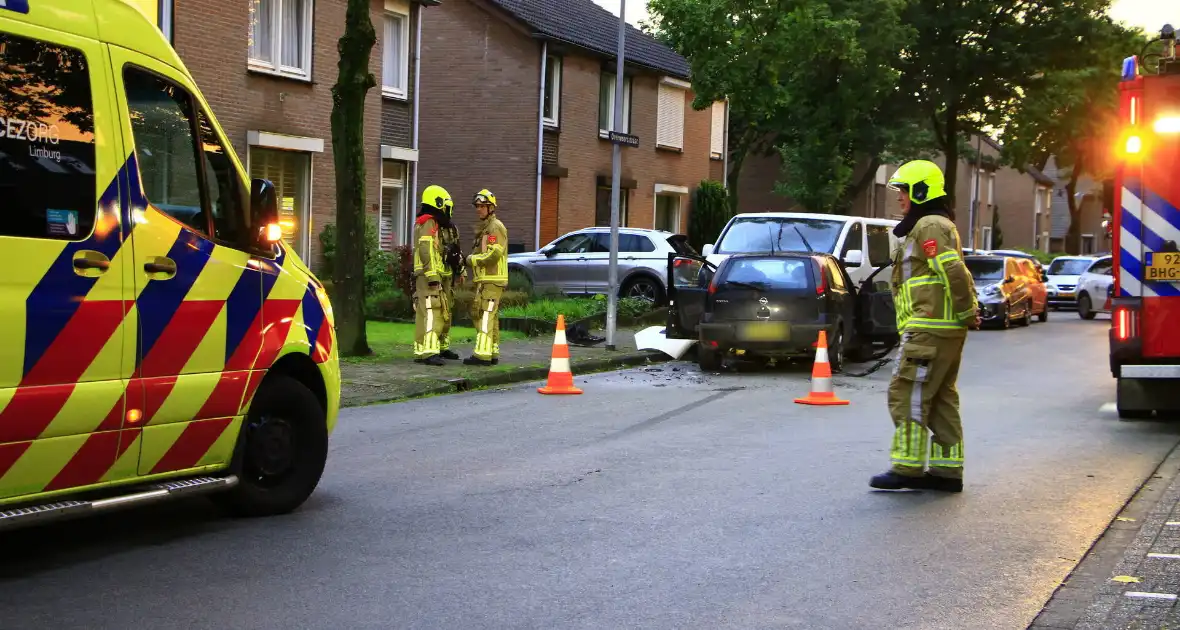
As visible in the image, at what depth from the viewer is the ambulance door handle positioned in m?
6.16

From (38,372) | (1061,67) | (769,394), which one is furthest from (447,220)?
(1061,67)

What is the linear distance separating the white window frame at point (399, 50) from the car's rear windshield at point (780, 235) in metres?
8.86

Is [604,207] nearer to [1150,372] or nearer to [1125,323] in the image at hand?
[1125,323]

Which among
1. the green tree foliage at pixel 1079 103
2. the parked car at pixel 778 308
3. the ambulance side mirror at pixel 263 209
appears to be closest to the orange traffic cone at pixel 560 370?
the parked car at pixel 778 308

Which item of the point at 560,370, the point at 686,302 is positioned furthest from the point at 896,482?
the point at 686,302

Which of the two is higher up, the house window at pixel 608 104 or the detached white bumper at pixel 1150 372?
the house window at pixel 608 104

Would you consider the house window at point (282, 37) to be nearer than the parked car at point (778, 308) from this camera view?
No

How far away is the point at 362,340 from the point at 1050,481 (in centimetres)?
900

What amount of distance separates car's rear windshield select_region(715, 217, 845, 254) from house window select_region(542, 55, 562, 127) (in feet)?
38.9

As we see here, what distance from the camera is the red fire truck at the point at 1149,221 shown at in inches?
450

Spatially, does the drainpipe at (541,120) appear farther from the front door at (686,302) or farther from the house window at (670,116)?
the front door at (686,302)

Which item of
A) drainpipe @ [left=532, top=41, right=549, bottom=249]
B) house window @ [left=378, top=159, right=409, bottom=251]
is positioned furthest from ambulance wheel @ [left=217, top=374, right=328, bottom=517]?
drainpipe @ [left=532, top=41, right=549, bottom=249]

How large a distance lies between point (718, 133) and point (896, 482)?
3247 centimetres

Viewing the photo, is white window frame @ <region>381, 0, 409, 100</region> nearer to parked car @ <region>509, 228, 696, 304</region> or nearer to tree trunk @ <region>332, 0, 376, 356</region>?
parked car @ <region>509, 228, 696, 304</region>
